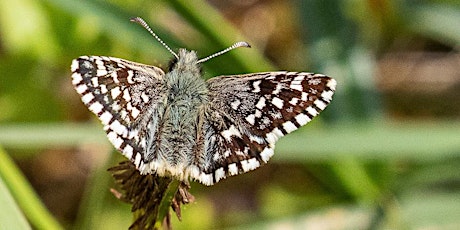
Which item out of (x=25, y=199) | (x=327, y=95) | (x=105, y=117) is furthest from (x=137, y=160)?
(x=25, y=199)

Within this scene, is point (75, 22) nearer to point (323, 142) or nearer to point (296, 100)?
point (323, 142)

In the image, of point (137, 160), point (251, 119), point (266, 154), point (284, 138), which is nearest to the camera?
point (137, 160)

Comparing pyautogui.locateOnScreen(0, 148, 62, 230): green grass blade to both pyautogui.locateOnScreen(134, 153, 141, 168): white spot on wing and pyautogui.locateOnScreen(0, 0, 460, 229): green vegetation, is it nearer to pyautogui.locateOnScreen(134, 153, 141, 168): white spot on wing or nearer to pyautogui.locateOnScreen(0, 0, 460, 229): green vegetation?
pyautogui.locateOnScreen(0, 0, 460, 229): green vegetation

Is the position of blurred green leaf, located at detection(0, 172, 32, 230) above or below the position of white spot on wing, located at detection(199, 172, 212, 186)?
below

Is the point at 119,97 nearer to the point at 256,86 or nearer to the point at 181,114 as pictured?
the point at 181,114

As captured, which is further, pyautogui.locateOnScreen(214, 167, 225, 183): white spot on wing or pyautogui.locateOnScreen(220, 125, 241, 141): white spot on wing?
pyautogui.locateOnScreen(220, 125, 241, 141): white spot on wing

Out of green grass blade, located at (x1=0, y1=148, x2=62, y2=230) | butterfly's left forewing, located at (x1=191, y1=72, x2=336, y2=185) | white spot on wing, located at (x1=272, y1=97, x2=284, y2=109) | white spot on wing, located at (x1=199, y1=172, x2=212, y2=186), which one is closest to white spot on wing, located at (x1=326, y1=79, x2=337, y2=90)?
butterfly's left forewing, located at (x1=191, y1=72, x2=336, y2=185)

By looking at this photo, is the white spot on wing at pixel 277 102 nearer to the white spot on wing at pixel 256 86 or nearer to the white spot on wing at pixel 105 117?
the white spot on wing at pixel 256 86
